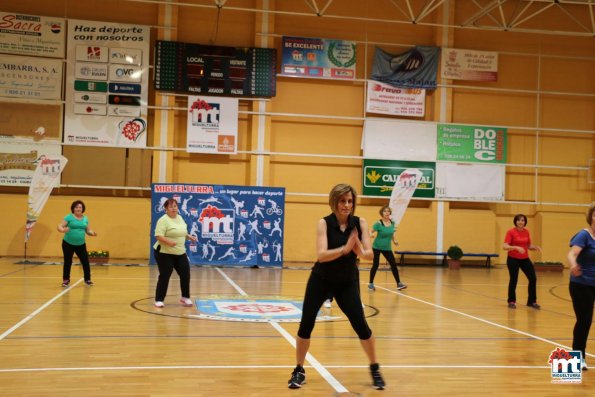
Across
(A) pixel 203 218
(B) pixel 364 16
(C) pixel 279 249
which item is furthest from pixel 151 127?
Answer: (B) pixel 364 16

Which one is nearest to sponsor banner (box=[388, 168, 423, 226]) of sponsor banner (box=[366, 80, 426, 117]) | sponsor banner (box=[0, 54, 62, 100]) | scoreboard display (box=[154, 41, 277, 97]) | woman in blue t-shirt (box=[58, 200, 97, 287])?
sponsor banner (box=[366, 80, 426, 117])

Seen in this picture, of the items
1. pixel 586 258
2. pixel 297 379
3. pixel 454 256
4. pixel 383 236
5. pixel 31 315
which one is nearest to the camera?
pixel 297 379

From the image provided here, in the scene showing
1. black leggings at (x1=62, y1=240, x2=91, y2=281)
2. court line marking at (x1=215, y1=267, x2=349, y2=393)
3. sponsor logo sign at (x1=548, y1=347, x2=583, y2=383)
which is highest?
black leggings at (x1=62, y1=240, x2=91, y2=281)

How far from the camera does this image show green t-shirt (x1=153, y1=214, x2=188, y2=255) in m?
9.58

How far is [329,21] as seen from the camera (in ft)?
71.4

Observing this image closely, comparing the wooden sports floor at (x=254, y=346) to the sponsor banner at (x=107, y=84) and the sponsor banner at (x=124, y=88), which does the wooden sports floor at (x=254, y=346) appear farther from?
the sponsor banner at (x=124, y=88)

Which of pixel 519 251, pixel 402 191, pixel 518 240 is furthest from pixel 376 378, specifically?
pixel 402 191

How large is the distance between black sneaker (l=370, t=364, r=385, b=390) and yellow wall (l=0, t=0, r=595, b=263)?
51.2 feet

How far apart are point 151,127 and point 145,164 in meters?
1.25

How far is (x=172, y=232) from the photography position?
9.65 meters

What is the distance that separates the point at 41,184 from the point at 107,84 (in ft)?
12.0

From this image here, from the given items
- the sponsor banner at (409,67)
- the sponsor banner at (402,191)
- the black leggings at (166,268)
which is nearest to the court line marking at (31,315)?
the black leggings at (166,268)

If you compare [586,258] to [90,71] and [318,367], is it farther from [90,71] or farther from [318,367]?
[90,71]

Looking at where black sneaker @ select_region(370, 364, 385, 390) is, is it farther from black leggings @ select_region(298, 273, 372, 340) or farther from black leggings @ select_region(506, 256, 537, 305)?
black leggings @ select_region(506, 256, 537, 305)
